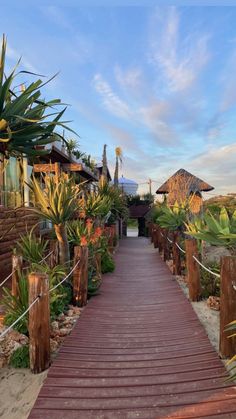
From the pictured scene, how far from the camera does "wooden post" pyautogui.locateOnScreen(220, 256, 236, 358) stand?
4.16 meters

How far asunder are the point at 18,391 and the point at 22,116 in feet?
10.1

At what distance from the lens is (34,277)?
13.6 ft

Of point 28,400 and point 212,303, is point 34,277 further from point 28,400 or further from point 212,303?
point 212,303

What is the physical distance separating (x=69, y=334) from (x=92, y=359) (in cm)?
89

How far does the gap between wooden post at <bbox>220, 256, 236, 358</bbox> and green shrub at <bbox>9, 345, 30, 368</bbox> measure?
2265 millimetres

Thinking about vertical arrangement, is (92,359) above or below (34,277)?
below

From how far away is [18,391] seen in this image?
378cm

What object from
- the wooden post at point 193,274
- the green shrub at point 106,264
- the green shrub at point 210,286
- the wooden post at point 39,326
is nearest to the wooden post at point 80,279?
the wooden post at point 193,274

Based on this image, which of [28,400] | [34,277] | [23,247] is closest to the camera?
[28,400]

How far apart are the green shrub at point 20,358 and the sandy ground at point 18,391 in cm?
7

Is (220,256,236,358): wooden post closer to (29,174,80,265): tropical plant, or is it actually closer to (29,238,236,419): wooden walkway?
(29,238,236,419): wooden walkway

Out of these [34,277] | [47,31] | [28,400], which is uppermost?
[47,31]

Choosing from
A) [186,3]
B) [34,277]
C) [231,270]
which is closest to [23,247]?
[34,277]

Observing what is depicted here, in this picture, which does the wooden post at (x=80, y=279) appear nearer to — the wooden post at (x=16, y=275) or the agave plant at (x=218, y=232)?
the wooden post at (x=16, y=275)
